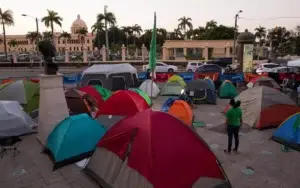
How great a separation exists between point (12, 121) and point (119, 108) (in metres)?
3.45

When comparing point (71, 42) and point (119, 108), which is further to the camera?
point (71, 42)

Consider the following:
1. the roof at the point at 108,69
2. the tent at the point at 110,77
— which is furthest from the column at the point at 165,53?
the tent at the point at 110,77

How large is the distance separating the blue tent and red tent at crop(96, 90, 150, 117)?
428cm

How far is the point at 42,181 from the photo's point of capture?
20.3ft

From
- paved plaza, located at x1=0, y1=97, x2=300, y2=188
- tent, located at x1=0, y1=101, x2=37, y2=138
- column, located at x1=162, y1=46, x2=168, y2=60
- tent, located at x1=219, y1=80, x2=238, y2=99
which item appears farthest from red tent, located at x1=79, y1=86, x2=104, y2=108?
column, located at x1=162, y1=46, x2=168, y2=60

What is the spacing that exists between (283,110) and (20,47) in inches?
3588

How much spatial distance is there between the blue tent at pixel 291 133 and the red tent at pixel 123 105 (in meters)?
4.28

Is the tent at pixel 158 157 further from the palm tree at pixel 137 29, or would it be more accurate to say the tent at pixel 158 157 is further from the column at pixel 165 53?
the palm tree at pixel 137 29

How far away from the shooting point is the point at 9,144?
8195 mm

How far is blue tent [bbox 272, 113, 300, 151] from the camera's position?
→ 7.42 meters

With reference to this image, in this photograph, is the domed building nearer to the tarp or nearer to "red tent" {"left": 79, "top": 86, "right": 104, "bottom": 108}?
the tarp

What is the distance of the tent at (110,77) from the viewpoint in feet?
55.6

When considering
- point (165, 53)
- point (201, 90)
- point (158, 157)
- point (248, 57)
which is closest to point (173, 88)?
point (201, 90)

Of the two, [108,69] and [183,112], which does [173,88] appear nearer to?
[108,69]
